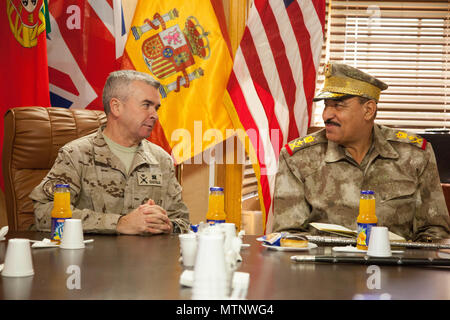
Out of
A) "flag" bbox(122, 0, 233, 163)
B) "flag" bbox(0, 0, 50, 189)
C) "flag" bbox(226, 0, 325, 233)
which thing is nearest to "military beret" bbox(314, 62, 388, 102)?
"flag" bbox(226, 0, 325, 233)

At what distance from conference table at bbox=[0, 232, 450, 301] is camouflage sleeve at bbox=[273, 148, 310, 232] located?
76cm

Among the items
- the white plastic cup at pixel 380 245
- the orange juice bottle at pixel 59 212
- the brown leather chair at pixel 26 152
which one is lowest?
the white plastic cup at pixel 380 245

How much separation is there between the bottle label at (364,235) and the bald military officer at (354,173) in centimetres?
73

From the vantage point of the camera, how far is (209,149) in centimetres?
409

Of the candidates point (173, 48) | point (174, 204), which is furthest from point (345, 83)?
point (173, 48)

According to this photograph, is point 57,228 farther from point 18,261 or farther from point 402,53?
point 402,53

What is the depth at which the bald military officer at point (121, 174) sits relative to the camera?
2312 millimetres

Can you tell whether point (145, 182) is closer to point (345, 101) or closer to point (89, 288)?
point (345, 101)

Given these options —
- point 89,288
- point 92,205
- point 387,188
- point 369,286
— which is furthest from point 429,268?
point 92,205

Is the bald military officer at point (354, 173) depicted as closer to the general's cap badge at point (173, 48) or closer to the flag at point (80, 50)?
the general's cap badge at point (173, 48)

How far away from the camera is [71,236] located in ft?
5.99

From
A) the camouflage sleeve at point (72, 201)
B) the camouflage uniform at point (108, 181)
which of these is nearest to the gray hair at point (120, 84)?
the camouflage uniform at point (108, 181)

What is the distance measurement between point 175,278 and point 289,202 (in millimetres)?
1377

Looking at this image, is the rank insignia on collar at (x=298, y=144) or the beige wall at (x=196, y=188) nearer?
the rank insignia on collar at (x=298, y=144)
